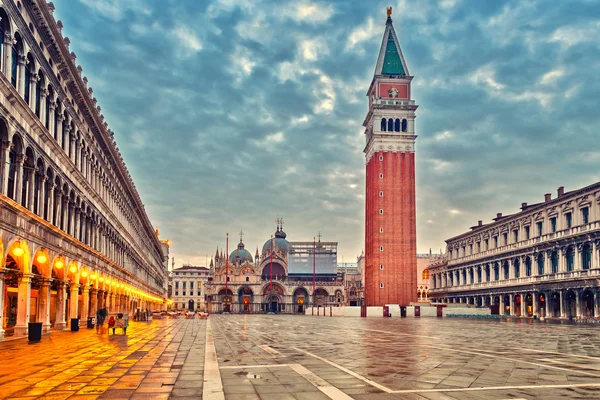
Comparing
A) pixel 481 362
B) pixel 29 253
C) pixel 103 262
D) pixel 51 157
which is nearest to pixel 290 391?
pixel 481 362

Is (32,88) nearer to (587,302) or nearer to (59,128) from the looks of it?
(59,128)

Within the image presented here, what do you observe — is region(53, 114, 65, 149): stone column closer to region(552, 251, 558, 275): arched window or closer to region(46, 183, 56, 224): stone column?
region(46, 183, 56, 224): stone column

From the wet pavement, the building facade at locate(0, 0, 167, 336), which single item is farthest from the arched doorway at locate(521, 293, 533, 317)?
the wet pavement

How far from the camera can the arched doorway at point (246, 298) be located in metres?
136

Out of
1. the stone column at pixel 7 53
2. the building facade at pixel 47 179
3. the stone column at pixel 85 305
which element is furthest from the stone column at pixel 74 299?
the stone column at pixel 7 53

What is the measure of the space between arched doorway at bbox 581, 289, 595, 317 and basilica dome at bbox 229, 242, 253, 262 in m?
107

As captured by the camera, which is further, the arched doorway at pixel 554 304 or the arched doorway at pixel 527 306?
the arched doorway at pixel 527 306

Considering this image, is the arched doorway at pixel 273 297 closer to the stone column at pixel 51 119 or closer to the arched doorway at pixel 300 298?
the arched doorway at pixel 300 298

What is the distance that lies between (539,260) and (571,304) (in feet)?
24.0

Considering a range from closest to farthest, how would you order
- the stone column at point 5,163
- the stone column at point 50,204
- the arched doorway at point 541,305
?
1. the stone column at point 5,163
2. the stone column at point 50,204
3. the arched doorway at point 541,305

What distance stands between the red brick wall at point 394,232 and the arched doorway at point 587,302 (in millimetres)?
39887

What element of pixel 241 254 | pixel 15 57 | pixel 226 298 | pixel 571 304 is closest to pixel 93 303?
pixel 15 57

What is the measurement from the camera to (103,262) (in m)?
43.3

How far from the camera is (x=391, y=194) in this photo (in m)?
99.1
